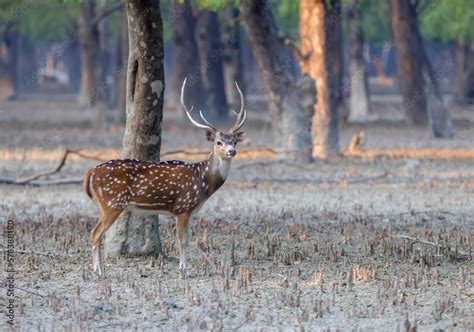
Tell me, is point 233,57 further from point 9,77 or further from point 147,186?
point 147,186

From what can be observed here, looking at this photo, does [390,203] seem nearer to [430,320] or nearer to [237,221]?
[237,221]

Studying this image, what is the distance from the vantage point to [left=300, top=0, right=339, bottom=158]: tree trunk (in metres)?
21.6

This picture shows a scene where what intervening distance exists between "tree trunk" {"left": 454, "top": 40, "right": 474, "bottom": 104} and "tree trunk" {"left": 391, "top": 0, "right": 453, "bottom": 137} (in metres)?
11.3

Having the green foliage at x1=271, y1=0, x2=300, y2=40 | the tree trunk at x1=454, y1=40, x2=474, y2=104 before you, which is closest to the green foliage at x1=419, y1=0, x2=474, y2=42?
the tree trunk at x1=454, y1=40, x2=474, y2=104

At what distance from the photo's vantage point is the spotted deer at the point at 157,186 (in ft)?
34.1

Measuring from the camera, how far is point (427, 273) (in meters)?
10.4

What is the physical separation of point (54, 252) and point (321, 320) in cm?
387

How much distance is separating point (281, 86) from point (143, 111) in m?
9.21

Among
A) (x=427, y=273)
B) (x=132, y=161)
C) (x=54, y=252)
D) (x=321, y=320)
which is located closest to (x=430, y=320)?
(x=321, y=320)

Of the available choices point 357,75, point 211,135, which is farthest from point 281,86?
point 357,75

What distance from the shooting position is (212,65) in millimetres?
34594

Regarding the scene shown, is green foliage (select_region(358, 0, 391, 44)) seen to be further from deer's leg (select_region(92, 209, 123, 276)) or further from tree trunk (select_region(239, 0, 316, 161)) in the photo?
deer's leg (select_region(92, 209, 123, 276))

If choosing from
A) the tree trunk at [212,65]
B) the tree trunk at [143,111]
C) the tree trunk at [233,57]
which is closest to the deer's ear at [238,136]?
the tree trunk at [143,111]

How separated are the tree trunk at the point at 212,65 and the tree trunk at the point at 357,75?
162 inches
